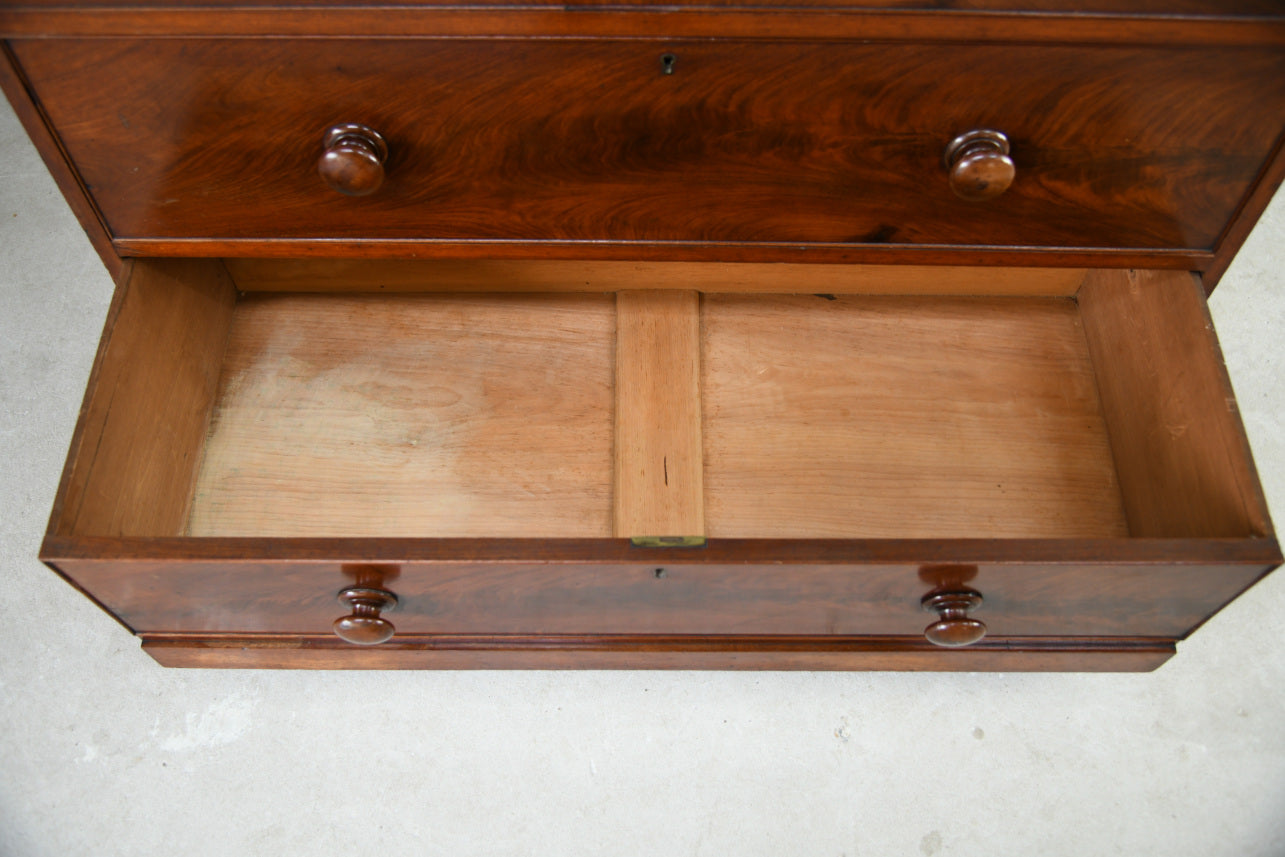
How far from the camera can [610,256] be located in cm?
82

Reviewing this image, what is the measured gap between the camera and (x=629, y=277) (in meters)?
1.01

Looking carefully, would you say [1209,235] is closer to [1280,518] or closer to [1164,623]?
[1164,623]

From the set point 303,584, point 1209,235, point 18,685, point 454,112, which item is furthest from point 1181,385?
point 18,685

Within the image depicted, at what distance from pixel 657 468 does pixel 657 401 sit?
0.23 ft

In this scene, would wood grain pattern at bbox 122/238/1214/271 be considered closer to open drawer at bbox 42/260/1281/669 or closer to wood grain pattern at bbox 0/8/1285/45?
open drawer at bbox 42/260/1281/669

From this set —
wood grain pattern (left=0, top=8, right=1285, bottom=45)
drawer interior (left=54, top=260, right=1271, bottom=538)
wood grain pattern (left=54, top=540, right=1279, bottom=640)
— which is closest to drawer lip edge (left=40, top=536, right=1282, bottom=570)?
wood grain pattern (left=54, top=540, right=1279, bottom=640)

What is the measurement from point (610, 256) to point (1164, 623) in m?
0.55

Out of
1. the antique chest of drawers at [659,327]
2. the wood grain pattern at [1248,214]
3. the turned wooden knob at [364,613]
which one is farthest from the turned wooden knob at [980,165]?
the turned wooden knob at [364,613]

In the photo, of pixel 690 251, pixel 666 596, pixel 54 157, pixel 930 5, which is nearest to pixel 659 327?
pixel 690 251

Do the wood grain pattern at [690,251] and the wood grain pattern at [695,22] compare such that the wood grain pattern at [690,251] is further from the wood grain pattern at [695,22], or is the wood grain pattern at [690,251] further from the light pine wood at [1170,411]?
the wood grain pattern at [695,22]

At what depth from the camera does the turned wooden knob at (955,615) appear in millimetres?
766

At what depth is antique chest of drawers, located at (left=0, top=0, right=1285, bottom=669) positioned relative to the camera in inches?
27.2

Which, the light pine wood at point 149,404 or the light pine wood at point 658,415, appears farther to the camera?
the light pine wood at point 658,415

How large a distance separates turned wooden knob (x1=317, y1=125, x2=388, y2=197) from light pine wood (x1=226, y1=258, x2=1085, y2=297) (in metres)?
0.26
